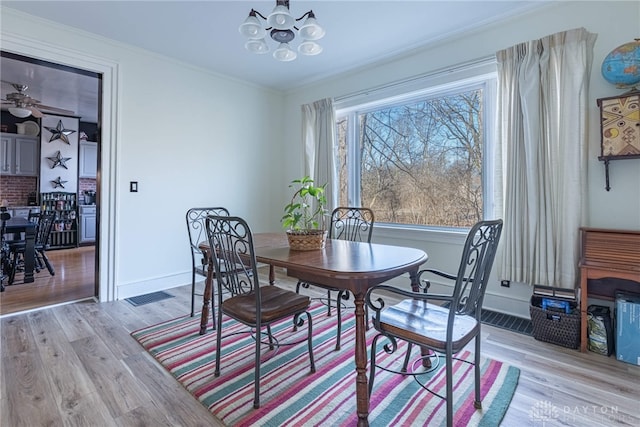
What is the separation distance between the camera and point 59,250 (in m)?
6.16

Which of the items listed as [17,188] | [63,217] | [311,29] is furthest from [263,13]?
[17,188]

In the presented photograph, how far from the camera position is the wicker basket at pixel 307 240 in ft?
6.53

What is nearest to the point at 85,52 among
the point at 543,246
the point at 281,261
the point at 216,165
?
the point at 216,165

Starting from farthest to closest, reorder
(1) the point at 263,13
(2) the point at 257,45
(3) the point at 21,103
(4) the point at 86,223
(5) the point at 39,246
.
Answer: (4) the point at 86,223 → (3) the point at 21,103 → (5) the point at 39,246 → (1) the point at 263,13 → (2) the point at 257,45

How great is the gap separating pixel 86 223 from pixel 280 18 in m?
6.77

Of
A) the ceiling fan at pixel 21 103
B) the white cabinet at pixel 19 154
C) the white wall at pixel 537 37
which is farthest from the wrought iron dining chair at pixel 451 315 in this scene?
the white cabinet at pixel 19 154

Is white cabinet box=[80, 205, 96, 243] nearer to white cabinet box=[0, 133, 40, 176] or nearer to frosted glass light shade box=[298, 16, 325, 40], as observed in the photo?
white cabinet box=[0, 133, 40, 176]

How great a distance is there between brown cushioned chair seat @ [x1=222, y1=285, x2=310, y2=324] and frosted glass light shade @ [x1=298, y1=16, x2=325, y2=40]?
1607 millimetres

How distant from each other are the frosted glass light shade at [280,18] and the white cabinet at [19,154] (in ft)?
22.0

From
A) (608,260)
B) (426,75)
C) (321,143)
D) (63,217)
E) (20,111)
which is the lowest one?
(608,260)

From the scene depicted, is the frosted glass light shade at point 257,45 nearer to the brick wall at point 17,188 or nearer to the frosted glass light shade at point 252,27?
the frosted glass light shade at point 252,27

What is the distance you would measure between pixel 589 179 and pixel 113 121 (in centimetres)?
411

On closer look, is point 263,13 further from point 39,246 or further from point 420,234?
Result: point 39,246

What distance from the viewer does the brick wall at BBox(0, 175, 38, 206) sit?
5.89 metres
